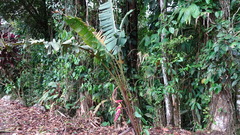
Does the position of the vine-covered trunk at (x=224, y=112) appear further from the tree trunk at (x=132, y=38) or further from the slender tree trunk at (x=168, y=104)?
the tree trunk at (x=132, y=38)

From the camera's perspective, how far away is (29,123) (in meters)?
3.23

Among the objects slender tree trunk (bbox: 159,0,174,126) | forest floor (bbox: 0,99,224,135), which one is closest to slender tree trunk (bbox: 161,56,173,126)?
slender tree trunk (bbox: 159,0,174,126)

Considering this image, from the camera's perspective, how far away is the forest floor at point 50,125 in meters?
2.84

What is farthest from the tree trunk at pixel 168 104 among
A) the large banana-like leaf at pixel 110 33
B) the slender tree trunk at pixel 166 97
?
the large banana-like leaf at pixel 110 33

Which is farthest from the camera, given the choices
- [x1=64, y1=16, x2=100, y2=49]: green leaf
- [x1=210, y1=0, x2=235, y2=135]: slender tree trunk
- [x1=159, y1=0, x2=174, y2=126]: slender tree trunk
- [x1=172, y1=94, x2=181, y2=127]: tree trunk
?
[x1=172, y1=94, x2=181, y2=127]: tree trunk

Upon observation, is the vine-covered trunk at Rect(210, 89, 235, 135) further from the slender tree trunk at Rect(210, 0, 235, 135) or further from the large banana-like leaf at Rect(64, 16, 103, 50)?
the large banana-like leaf at Rect(64, 16, 103, 50)

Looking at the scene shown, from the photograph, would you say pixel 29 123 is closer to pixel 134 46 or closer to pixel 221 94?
pixel 134 46

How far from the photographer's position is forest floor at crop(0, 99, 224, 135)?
112 inches

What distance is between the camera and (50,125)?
3.19m

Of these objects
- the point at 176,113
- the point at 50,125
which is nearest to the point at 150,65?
the point at 176,113

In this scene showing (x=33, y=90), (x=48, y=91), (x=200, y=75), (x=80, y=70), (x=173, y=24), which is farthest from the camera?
(x=33, y=90)

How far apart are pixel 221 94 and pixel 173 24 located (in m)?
1.38

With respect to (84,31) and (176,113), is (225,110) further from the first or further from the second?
(84,31)

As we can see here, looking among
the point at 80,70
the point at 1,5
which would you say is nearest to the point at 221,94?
the point at 80,70
